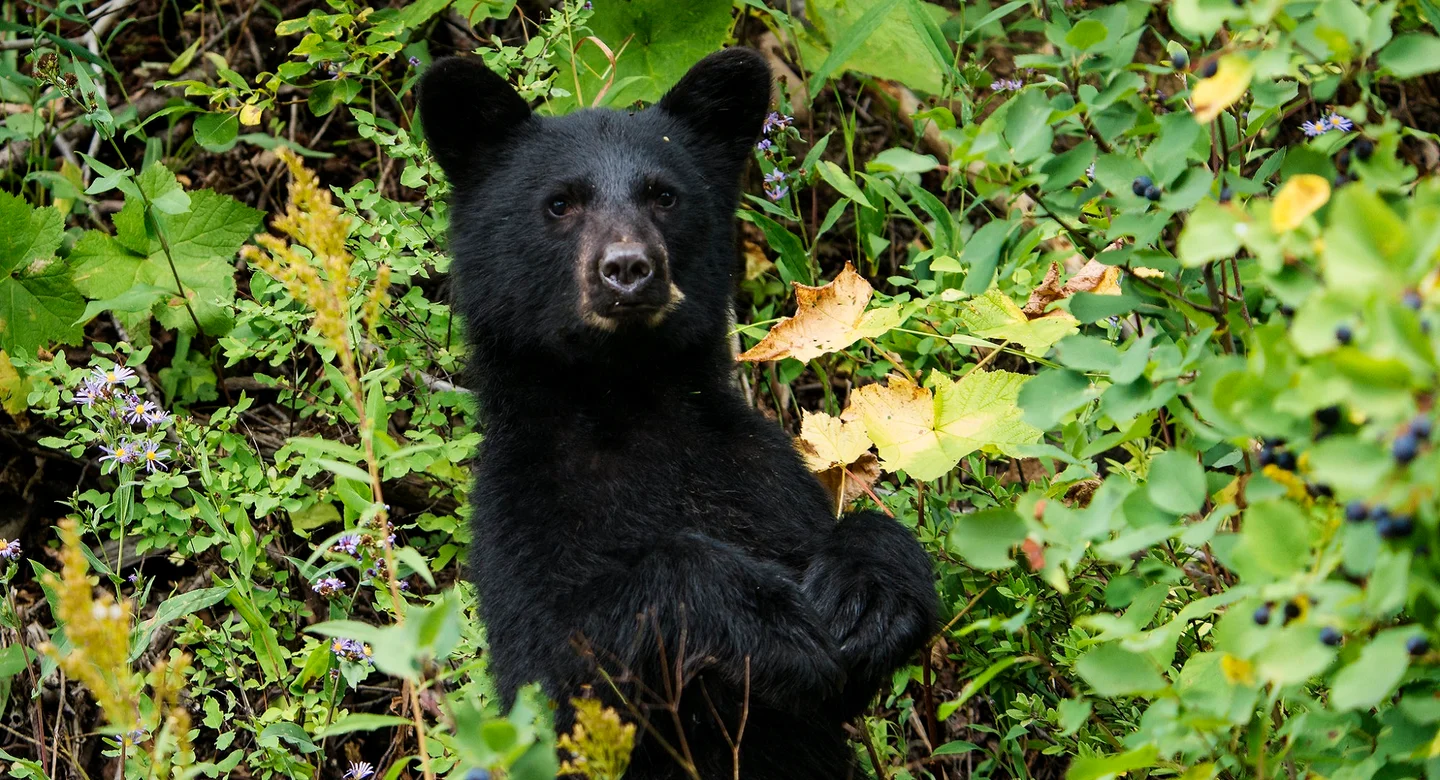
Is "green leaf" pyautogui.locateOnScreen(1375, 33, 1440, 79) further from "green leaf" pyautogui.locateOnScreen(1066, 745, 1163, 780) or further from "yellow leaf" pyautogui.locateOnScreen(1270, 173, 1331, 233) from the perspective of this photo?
"green leaf" pyautogui.locateOnScreen(1066, 745, 1163, 780)

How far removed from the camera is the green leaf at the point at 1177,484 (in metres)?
2.21

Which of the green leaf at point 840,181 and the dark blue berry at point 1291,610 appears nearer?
the dark blue berry at point 1291,610

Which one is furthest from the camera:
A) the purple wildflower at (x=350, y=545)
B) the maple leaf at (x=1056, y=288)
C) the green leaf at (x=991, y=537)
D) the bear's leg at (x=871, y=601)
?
the maple leaf at (x=1056, y=288)

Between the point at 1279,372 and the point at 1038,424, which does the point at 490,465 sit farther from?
the point at 1279,372

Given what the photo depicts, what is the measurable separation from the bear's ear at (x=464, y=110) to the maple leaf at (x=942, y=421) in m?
1.34

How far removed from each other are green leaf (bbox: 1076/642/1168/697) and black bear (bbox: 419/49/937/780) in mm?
1043

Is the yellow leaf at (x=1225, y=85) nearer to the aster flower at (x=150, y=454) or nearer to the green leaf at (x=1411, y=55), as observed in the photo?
the green leaf at (x=1411, y=55)

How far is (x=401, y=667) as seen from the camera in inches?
76.8

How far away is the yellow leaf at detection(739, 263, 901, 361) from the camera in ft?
13.4

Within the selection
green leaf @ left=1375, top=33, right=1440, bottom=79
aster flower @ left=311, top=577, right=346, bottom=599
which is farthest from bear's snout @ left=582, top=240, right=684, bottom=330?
green leaf @ left=1375, top=33, right=1440, bottom=79

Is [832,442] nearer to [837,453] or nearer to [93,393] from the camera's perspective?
[837,453]

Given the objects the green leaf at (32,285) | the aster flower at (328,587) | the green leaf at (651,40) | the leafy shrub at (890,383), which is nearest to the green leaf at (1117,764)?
the leafy shrub at (890,383)

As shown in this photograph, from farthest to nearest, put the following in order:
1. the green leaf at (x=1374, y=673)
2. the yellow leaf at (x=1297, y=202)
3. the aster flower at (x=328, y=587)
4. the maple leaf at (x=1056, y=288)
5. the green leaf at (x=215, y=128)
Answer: the green leaf at (x=215, y=128)
the maple leaf at (x=1056, y=288)
the aster flower at (x=328, y=587)
the yellow leaf at (x=1297, y=202)
the green leaf at (x=1374, y=673)

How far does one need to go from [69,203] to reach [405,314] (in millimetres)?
1743
